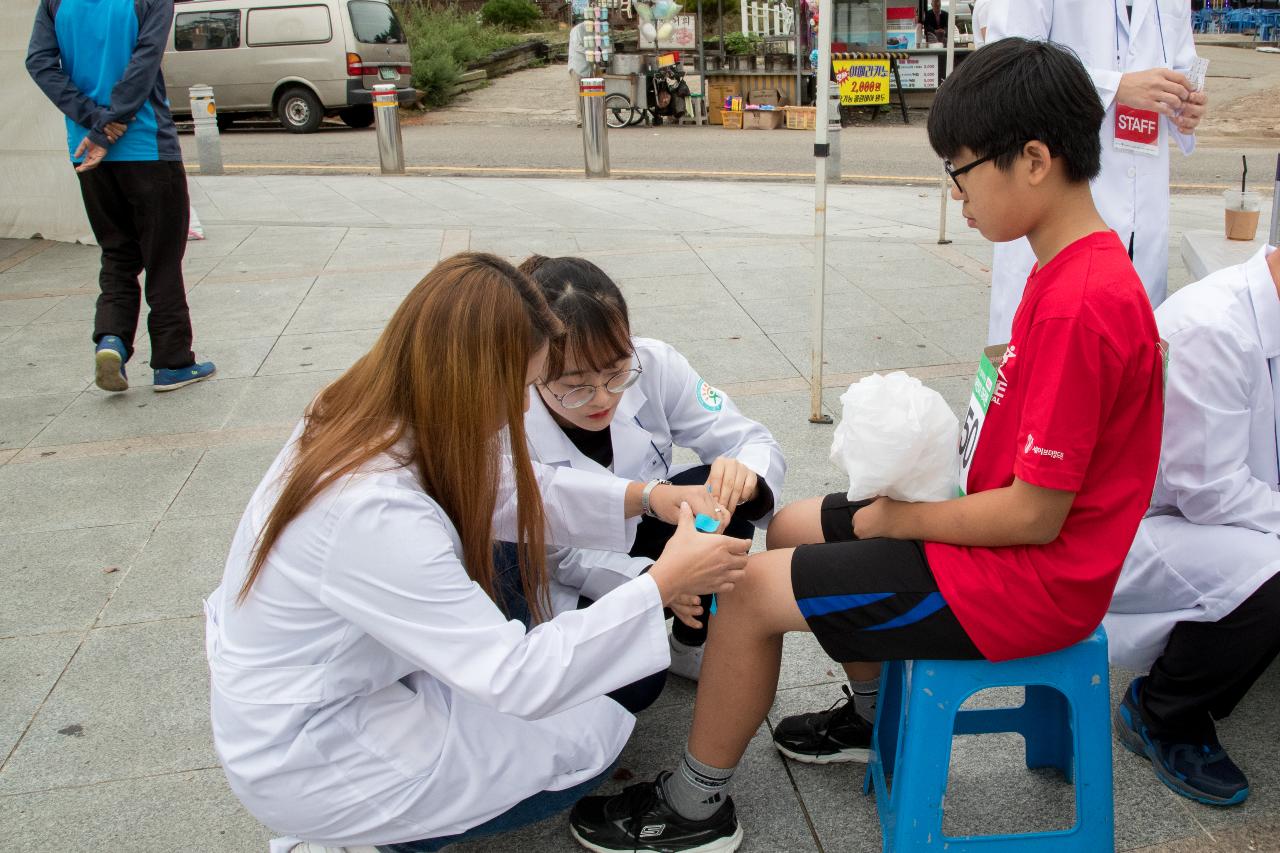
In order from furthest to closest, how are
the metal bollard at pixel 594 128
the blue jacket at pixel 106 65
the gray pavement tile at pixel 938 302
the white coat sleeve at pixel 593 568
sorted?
the metal bollard at pixel 594 128 < the gray pavement tile at pixel 938 302 < the blue jacket at pixel 106 65 < the white coat sleeve at pixel 593 568

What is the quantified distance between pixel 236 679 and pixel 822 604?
0.96 meters

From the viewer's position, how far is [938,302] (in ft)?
18.8

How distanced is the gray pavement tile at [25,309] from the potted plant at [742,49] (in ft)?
39.3

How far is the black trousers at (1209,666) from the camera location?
2096mm

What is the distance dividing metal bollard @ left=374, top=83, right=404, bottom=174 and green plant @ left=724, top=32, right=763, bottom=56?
7405 mm

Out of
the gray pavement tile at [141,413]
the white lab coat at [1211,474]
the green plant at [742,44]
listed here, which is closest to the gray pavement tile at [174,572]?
the gray pavement tile at [141,413]

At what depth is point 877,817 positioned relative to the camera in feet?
7.20

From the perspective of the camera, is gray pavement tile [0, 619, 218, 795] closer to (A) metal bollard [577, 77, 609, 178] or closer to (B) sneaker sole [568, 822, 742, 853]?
(B) sneaker sole [568, 822, 742, 853]

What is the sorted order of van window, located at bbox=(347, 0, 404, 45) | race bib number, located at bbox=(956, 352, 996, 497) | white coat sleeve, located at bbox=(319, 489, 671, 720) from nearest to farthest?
white coat sleeve, located at bbox=(319, 489, 671, 720), race bib number, located at bbox=(956, 352, 996, 497), van window, located at bbox=(347, 0, 404, 45)

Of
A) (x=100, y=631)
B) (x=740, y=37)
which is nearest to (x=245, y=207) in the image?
(x=100, y=631)

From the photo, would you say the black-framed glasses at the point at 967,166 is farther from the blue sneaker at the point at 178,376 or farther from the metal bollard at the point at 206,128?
the metal bollard at the point at 206,128

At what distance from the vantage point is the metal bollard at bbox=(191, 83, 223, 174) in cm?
1012

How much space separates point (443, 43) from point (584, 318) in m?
19.2

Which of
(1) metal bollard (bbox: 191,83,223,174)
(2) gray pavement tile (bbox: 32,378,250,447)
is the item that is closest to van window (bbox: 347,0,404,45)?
(1) metal bollard (bbox: 191,83,223,174)
